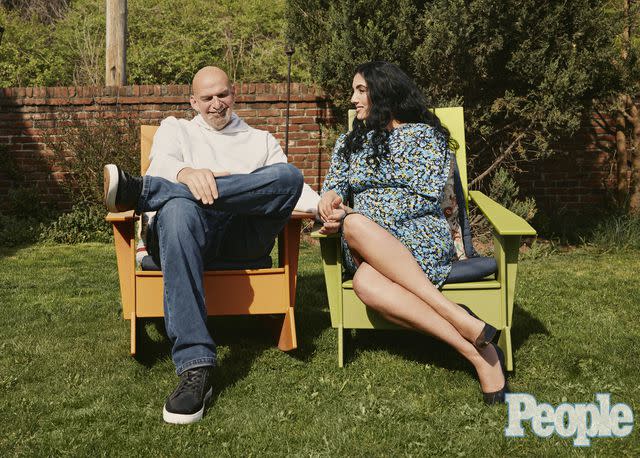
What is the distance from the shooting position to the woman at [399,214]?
2.44 metres

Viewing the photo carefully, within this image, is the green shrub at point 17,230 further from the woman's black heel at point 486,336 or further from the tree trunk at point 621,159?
the tree trunk at point 621,159

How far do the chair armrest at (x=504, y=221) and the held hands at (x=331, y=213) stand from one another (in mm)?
596

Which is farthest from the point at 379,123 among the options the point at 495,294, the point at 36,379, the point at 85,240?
the point at 85,240

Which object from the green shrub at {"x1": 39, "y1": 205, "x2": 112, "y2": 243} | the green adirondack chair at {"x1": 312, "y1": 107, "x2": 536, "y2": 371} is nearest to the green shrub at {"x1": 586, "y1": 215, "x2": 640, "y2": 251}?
the green adirondack chair at {"x1": 312, "y1": 107, "x2": 536, "y2": 371}

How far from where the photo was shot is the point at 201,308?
238cm

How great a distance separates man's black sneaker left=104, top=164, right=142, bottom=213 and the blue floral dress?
0.89 meters

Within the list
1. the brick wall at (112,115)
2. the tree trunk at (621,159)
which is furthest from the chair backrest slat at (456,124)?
the tree trunk at (621,159)

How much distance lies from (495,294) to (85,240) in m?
4.75

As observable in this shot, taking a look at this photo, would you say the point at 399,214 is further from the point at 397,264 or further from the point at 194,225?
the point at 194,225

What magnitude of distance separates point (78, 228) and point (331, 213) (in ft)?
15.0

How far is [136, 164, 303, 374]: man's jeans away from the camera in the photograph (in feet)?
7.63

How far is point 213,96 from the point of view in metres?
3.04

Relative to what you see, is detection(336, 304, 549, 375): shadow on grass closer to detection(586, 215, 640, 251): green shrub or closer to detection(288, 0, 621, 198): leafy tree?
detection(288, 0, 621, 198): leafy tree

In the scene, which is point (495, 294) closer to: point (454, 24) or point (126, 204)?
point (126, 204)
